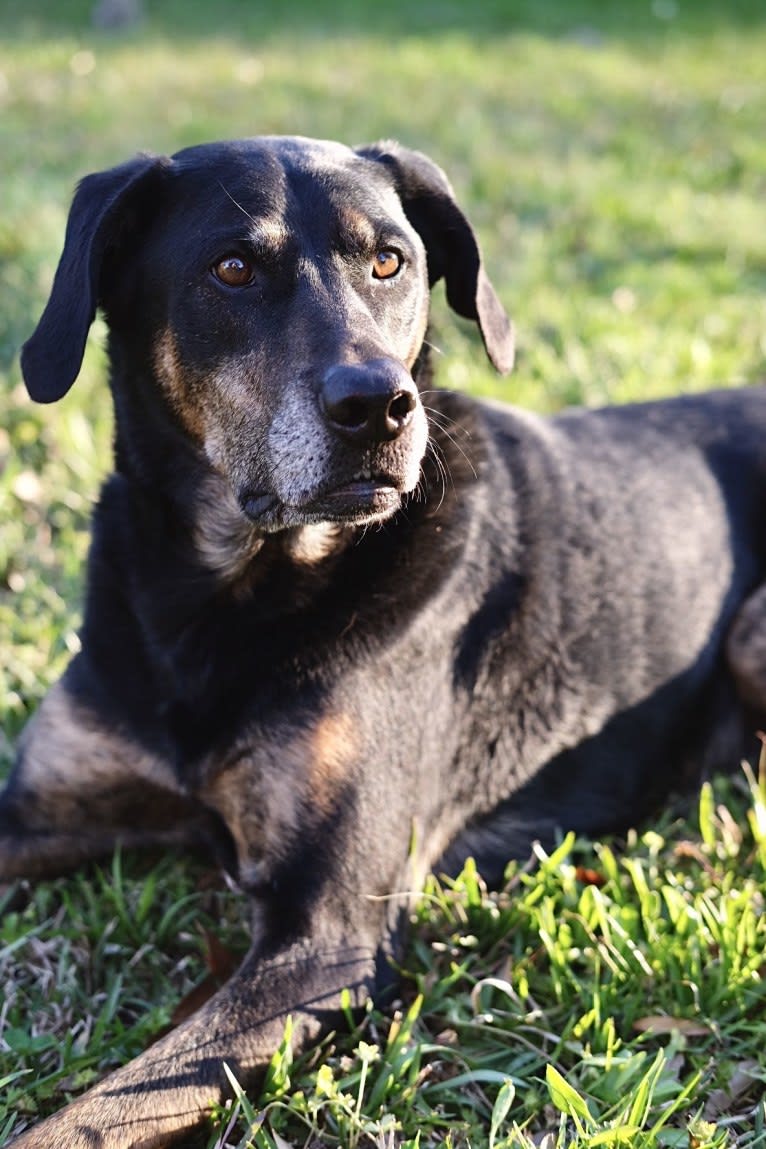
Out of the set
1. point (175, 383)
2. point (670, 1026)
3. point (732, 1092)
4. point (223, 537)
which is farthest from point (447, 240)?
point (732, 1092)

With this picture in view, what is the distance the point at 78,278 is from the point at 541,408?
3074 mm

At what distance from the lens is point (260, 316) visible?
271cm

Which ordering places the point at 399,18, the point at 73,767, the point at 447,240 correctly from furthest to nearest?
the point at 399,18
the point at 447,240
the point at 73,767

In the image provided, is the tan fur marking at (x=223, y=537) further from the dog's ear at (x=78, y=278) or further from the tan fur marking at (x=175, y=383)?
the dog's ear at (x=78, y=278)

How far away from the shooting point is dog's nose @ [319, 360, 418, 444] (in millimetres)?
2428

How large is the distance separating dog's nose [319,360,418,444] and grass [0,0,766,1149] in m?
1.21

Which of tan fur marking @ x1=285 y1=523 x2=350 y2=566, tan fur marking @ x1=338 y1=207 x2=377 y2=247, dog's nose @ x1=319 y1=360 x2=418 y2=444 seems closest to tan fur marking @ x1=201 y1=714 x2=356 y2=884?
tan fur marking @ x1=285 y1=523 x2=350 y2=566

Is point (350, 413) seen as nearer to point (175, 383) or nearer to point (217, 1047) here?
point (175, 383)

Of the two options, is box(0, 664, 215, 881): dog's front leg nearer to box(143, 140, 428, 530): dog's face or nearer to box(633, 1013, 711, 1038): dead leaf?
box(143, 140, 428, 530): dog's face

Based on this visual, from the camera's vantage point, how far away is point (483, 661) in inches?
126

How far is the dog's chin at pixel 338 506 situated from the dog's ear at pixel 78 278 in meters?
0.53

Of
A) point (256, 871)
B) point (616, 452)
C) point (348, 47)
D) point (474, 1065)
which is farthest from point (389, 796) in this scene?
point (348, 47)

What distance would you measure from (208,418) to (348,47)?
11.7 metres

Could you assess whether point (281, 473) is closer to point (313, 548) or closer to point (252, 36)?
point (313, 548)
